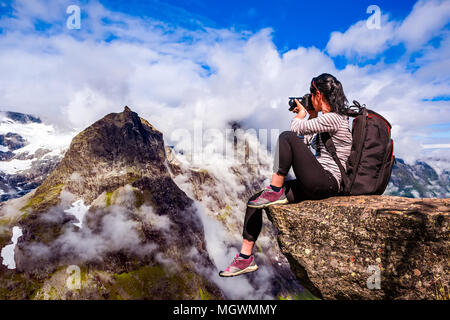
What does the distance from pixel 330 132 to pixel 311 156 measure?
37.7 inches

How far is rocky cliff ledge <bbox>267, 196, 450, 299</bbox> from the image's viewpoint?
553 cm

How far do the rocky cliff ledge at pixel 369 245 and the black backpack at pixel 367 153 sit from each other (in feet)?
1.67

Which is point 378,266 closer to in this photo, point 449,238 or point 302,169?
point 449,238

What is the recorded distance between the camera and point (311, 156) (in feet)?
22.5

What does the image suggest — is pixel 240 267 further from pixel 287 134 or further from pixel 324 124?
pixel 324 124

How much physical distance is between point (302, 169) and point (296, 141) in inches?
33.7

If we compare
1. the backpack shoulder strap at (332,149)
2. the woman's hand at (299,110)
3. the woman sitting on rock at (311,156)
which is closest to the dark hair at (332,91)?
the woman sitting on rock at (311,156)

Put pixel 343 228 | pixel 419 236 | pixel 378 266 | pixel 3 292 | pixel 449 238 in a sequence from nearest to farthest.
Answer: pixel 449 238
pixel 419 236
pixel 378 266
pixel 343 228
pixel 3 292

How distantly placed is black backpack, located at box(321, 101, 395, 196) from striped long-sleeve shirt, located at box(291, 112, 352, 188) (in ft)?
0.41

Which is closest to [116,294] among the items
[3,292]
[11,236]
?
[3,292]

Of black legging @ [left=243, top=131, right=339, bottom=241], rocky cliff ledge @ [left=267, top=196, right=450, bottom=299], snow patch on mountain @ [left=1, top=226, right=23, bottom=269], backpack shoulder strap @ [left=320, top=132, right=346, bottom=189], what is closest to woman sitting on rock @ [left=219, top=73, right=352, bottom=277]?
black legging @ [left=243, top=131, right=339, bottom=241]

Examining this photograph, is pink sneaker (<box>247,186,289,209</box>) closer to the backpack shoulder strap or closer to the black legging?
the black legging

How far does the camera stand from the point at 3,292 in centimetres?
16175
